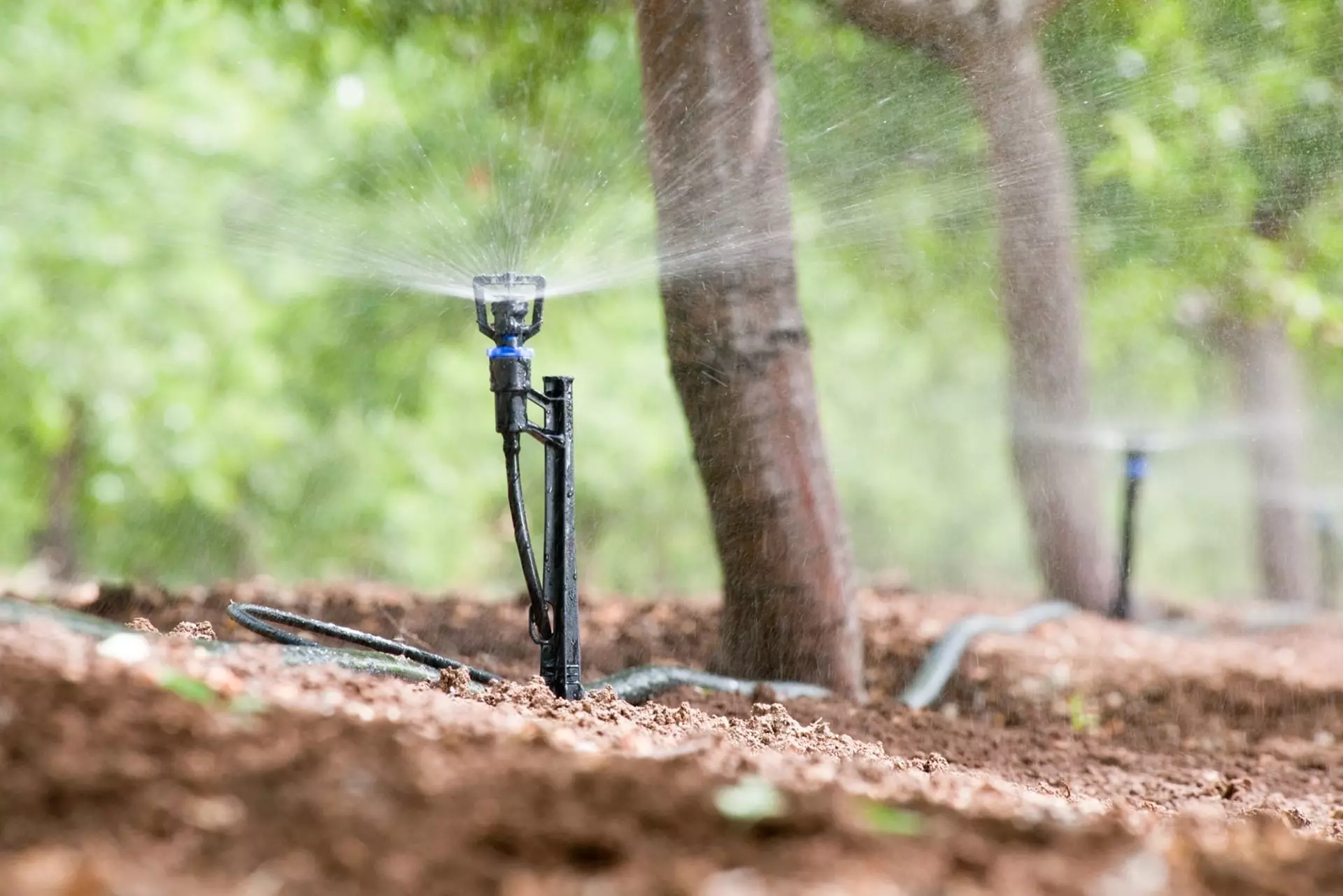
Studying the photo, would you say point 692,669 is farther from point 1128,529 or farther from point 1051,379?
point 1051,379

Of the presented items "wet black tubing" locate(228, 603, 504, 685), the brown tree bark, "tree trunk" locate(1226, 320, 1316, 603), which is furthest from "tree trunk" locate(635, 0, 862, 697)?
"tree trunk" locate(1226, 320, 1316, 603)

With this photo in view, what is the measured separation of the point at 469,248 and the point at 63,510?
29.4 feet

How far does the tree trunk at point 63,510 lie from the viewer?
12312 mm

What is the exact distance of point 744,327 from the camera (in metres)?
4.09

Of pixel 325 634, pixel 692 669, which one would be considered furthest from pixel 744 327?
pixel 325 634

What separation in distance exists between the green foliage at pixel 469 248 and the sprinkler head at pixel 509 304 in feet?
2.45

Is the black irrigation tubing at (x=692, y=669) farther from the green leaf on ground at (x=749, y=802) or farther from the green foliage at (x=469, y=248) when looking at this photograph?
the green leaf on ground at (x=749, y=802)

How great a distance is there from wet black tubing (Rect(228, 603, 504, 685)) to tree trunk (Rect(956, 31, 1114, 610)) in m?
4.74

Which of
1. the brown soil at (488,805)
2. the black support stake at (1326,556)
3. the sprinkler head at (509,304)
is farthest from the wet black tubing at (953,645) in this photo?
the black support stake at (1326,556)

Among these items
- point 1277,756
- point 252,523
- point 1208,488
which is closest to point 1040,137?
point 1277,756

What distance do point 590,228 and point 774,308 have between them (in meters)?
1.37

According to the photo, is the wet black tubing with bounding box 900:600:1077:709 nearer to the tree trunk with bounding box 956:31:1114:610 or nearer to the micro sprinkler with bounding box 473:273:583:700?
the tree trunk with bounding box 956:31:1114:610

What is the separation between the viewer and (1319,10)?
6473 millimetres

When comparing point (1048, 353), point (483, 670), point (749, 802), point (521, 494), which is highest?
point (1048, 353)
